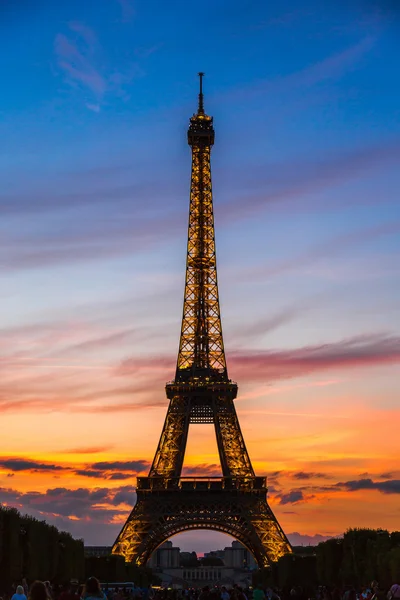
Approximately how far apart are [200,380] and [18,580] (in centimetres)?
5311

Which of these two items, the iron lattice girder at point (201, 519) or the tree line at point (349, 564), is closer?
the tree line at point (349, 564)

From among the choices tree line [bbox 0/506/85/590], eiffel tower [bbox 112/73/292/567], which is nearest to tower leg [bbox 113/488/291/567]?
eiffel tower [bbox 112/73/292/567]

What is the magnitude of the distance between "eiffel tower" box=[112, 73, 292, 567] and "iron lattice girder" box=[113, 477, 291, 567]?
3.9 inches

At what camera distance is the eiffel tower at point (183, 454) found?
104 meters

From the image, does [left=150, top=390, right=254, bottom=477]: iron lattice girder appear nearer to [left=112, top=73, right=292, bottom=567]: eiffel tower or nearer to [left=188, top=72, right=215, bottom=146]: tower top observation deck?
[left=112, top=73, right=292, bottom=567]: eiffel tower

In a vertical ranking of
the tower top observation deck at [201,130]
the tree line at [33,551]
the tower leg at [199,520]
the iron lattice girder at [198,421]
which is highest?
the tower top observation deck at [201,130]

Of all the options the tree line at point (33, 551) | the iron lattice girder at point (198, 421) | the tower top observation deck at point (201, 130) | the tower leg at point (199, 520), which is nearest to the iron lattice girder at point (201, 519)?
the tower leg at point (199, 520)

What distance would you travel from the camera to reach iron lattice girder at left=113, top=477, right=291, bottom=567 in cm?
10319

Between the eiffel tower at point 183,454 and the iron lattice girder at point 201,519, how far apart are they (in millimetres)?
98

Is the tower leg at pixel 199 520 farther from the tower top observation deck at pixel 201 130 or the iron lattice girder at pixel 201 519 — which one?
the tower top observation deck at pixel 201 130

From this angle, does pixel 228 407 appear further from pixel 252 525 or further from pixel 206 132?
pixel 206 132

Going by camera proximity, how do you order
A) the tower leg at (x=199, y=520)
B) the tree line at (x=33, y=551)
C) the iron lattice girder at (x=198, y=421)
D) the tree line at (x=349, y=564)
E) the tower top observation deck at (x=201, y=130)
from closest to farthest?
the tree line at (x=33, y=551)
the tree line at (x=349, y=564)
the tower leg at (x=199, y=520)
the iron lattice girder at (x=198, y=421)
the tower top observation deck at (x=201, y=130)

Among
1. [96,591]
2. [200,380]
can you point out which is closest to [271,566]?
[200,380]

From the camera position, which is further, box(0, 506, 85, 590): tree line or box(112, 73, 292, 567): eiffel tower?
box(112, 73, 292, 567): eiffel tower
